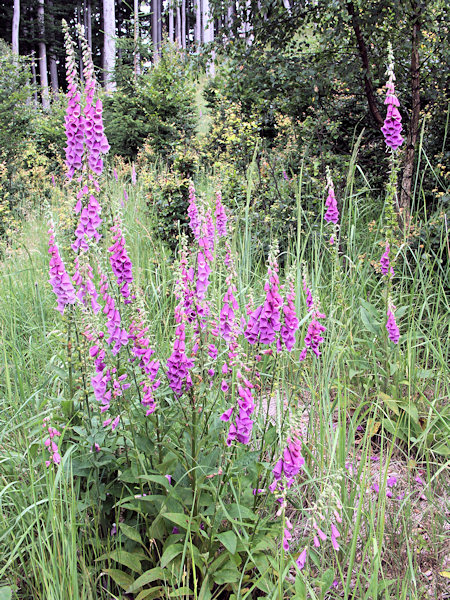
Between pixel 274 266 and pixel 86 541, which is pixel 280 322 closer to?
pixel 274 266

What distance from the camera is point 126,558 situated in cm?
159

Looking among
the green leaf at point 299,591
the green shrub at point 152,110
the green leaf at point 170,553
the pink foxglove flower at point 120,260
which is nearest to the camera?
the green leaf at point 299,591

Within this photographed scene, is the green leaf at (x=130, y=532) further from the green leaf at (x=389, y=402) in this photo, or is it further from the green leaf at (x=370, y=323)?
the green leaf at (x=370, y=323)

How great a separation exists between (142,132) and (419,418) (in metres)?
9.65

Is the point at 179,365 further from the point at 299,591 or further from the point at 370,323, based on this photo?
the point at 370,323

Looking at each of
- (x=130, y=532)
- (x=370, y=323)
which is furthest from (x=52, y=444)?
(x=370, y=323)

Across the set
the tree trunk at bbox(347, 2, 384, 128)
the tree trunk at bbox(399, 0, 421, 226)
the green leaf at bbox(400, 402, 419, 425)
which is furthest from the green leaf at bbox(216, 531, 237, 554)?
the tree trunk at bbox(347, 2, 384, 128)

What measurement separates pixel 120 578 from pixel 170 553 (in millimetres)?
230

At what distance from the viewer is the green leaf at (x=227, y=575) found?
1518 mm

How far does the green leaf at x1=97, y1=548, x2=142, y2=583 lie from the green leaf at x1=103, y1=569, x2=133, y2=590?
0.11ft

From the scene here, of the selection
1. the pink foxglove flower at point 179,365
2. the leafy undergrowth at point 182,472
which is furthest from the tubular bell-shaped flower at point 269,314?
the pink foxglove flower at point 179,365

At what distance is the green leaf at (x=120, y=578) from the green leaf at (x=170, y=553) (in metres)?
0.17

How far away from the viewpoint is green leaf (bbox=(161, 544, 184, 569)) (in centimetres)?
147

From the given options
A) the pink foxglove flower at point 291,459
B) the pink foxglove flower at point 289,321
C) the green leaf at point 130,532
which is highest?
the pink foxglove flower at point 289,321
